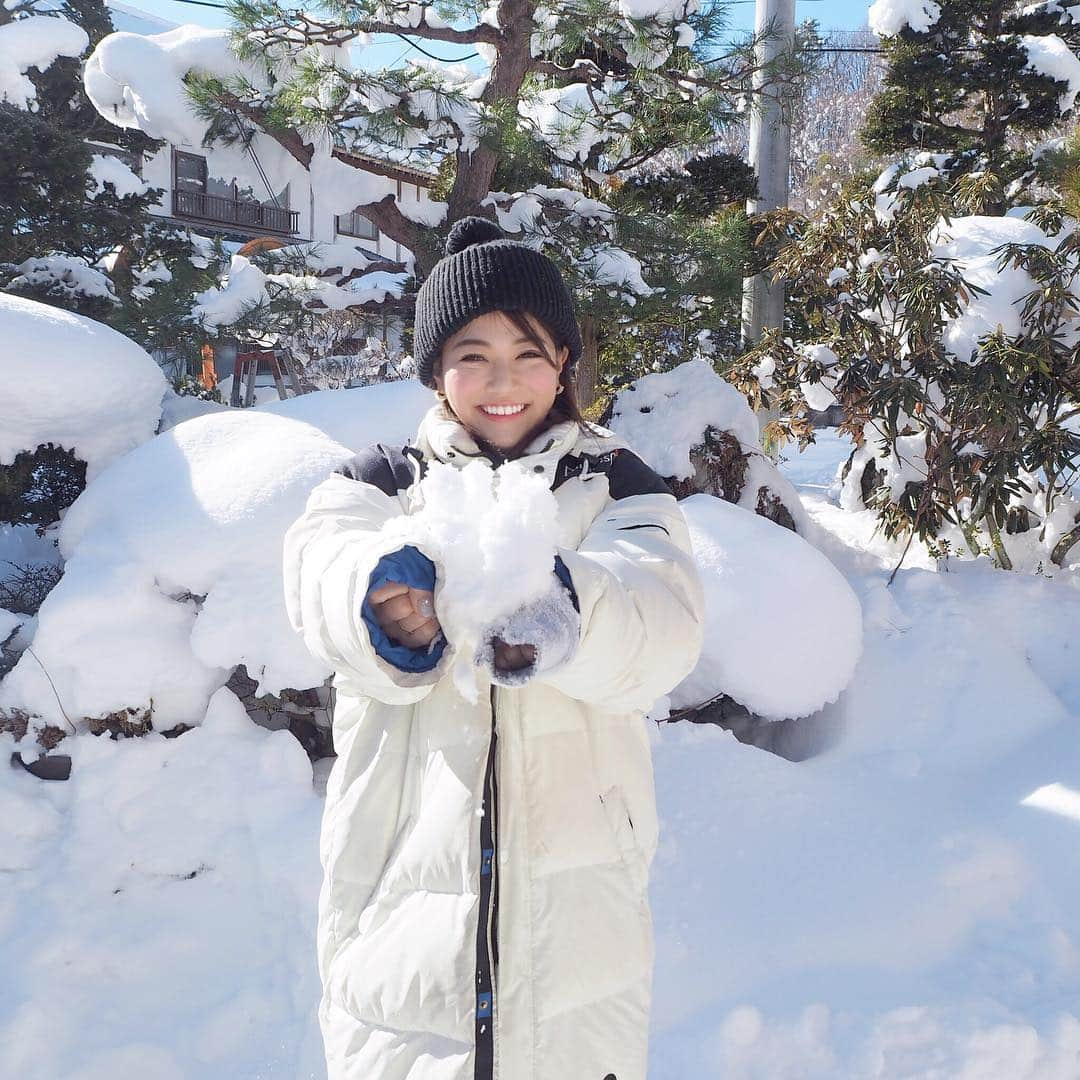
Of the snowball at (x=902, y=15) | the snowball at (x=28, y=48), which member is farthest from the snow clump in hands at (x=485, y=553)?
the snowball at (x=902, y=15)

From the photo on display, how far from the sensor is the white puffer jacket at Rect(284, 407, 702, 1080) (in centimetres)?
110

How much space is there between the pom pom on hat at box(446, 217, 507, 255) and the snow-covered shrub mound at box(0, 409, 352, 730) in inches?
53.6

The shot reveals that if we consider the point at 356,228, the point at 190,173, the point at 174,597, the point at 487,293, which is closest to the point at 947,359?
the point at 487,293

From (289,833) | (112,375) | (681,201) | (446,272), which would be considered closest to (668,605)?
(446,272)

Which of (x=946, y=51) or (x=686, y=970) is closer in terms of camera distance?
(x=686, y=970)

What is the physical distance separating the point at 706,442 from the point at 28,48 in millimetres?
5735

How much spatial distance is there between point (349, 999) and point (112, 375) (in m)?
3.28

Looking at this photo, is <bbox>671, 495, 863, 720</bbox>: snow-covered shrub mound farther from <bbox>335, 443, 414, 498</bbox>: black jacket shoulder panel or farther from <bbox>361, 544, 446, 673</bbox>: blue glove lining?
<bbox>361, 544, 446, 673</bbox>: blue glove lining

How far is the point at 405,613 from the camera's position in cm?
89

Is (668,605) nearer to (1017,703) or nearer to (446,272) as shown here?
(446,272)

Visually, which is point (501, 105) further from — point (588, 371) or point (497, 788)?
point (497, 788)

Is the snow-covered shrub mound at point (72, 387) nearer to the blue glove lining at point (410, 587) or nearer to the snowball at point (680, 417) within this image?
the snowball at point (680, 417)

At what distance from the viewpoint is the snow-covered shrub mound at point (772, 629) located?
9.71ft

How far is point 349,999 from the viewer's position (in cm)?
118
